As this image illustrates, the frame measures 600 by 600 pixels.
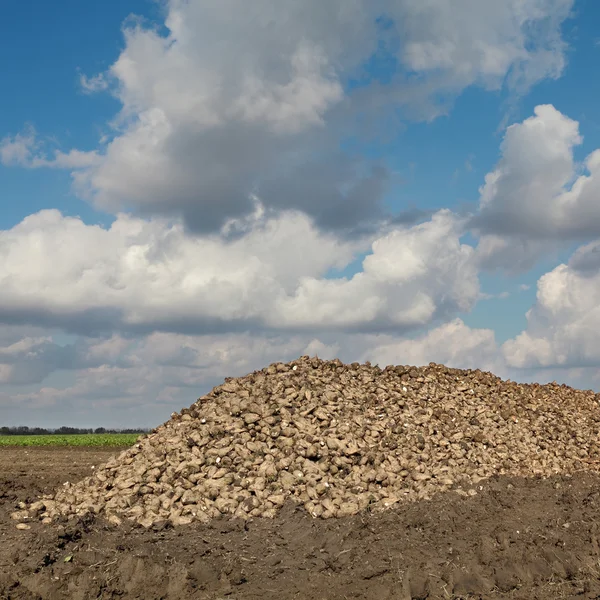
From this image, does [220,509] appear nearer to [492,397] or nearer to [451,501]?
[451,501]

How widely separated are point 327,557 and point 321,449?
293 centimetres

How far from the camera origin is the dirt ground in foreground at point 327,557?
9062mm

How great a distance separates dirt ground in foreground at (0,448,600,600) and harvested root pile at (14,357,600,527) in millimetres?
517

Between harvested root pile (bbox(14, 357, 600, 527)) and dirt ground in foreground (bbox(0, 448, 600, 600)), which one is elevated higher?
harvested root pile (bbox(14, 357, 600, 527))

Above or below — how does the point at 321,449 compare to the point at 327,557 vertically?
above

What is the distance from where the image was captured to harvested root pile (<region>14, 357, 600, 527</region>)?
11.6 m

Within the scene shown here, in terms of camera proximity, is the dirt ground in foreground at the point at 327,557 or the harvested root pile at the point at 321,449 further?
the harvested root pile at the point at 321,449

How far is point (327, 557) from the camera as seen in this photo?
977cm

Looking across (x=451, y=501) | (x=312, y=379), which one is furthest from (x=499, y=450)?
(x=312, y=379)

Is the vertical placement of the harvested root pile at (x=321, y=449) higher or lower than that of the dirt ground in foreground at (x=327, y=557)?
higher

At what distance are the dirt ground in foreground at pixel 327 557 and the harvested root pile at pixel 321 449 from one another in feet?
1.70

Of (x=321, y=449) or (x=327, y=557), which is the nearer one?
(x=327, y=557)

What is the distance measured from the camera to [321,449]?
1252 cm

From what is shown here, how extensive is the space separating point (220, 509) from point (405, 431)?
467 centimetres
